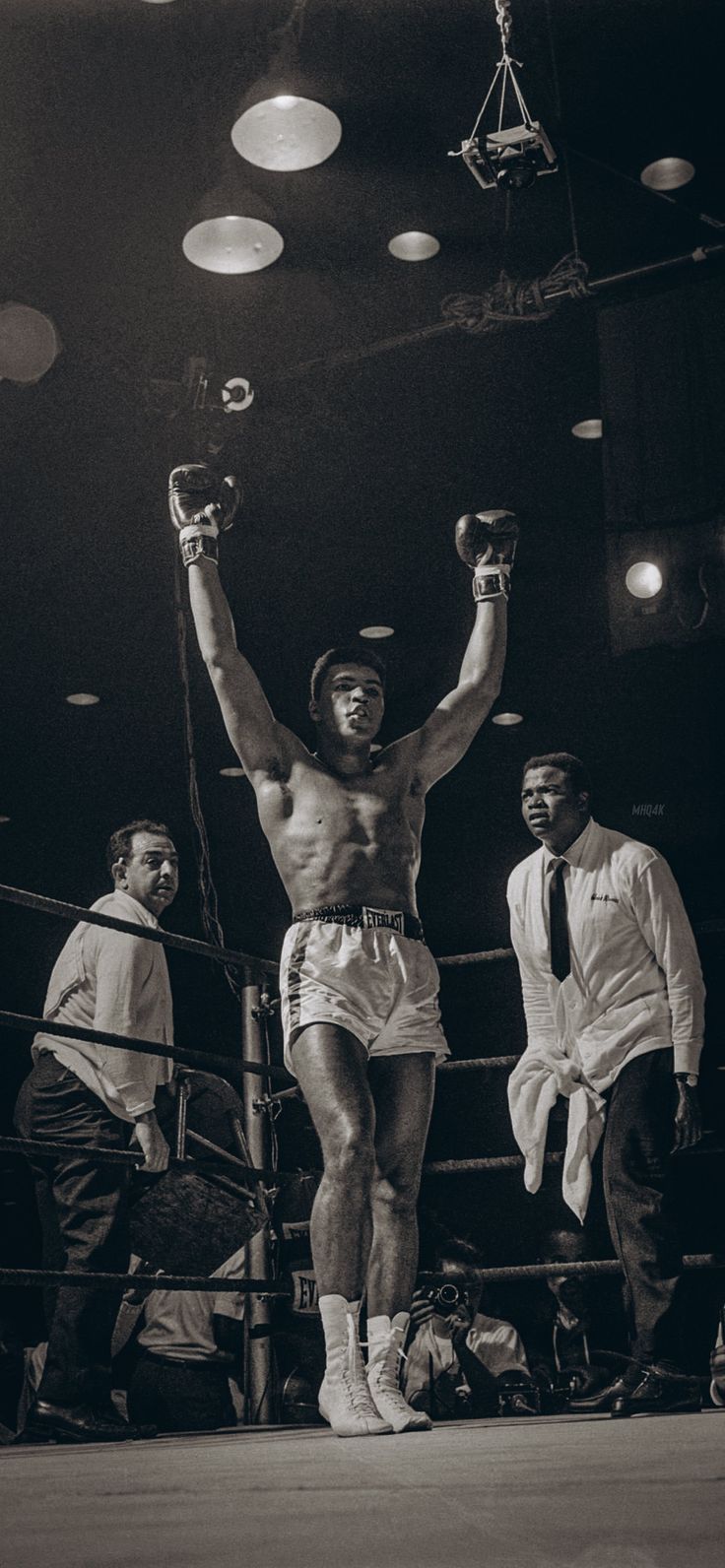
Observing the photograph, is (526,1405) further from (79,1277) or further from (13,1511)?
(13,1511)

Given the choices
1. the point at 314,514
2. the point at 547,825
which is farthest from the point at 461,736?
the point at 314,514

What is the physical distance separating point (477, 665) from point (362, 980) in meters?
0.68

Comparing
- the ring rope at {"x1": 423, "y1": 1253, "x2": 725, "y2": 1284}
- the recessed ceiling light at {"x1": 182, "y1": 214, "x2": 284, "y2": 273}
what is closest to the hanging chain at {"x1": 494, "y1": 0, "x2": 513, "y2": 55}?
the recessed ceiling light at {"x1": 182, "y1": 214, "x2": 284, "y2": 273}

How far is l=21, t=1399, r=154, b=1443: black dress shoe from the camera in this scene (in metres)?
2.52

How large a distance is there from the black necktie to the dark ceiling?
76.7 inches

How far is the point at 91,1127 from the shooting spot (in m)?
2.94

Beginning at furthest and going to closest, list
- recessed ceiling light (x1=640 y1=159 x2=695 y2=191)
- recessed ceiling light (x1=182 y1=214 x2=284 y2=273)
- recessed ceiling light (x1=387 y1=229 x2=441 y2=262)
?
recessed ceiling light (x1=387 y1=229 x2=441 y2=262), recessed ceiling light (x1=640 y1=159 x2=695 y2=191), recessed ceiling light (x1=182 y1=214 x2=284 y2=273)

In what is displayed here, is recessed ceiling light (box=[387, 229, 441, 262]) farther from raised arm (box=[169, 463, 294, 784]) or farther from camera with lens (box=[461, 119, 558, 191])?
raised arm (box=[169, 463, 294, 784])

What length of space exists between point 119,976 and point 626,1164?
3.55ft

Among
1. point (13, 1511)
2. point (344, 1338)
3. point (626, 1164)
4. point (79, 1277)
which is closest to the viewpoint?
point (13, 1511)

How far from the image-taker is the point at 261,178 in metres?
4.04

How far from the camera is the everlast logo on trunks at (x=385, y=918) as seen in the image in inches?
98.0

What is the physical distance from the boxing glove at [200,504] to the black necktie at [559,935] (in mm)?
973

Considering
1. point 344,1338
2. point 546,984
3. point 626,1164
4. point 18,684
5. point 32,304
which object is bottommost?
point 344,1338
